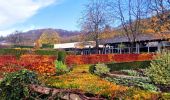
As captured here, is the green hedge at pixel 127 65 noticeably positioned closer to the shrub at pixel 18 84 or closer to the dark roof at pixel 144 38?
the dark roof at pixel 144 38

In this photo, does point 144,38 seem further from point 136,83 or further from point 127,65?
point 136,83

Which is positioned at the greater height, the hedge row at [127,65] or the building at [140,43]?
the building at [140,43]

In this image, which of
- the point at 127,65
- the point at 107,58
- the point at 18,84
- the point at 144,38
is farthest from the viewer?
the point at 144,38

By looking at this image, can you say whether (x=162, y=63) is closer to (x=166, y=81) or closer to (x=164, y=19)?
(x=166, y=81)

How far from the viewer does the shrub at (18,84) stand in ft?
25.3

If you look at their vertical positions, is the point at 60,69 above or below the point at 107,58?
above

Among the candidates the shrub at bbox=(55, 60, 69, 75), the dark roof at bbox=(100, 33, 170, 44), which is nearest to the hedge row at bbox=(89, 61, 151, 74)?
the shrub at bbox=(55, 60, 69, 75)

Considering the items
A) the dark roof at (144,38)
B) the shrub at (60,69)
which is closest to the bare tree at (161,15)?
the dark roof at (144,38)

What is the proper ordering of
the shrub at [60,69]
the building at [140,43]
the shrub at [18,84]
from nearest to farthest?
the shrub at [18,84]
the shrub at [60,69]
the building at [140,43]

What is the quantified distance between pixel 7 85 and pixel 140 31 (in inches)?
2626

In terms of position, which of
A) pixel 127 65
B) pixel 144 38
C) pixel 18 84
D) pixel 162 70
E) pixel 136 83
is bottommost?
pixel 127 65

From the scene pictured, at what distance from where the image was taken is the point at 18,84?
782 centimetres

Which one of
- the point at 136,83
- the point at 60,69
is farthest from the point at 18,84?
the point at 60,69

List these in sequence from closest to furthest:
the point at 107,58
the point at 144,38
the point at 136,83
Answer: the point at 136,83
the point at 107,58
the point at 144,38
